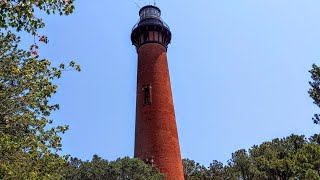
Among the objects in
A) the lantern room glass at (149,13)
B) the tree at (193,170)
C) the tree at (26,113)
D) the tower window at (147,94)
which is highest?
the lantern room glass at (149,13)

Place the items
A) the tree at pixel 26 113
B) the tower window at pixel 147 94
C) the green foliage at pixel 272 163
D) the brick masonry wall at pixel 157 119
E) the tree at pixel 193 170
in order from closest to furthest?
the tree at pixel 26 113 < the green foliage at pixel 272 163 < the brick masonry wall at pixel 157 119 < the tower window at pixel 147 94 < the tree at pixel 193 170

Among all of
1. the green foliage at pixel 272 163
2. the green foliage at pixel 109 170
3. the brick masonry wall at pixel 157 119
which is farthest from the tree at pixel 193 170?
the green foliage at pixel 109 170

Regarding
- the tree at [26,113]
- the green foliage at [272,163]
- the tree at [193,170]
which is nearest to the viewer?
the tree at [26,113]

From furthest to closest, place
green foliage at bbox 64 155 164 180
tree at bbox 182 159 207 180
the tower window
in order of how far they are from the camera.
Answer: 1. tree at bbox 182 159 207 180
2. the tower window
3. green foliage at bbox 64 155 164 180

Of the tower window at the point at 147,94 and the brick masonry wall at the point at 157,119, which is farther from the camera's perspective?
the tower window at the point at 147,94

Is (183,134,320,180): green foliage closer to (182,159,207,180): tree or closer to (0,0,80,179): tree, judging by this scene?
(182,159,207,180): tree

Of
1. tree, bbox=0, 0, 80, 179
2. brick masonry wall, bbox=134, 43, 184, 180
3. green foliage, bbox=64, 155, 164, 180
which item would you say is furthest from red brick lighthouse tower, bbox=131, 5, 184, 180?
tree, bbox=0, 0, 80, 179

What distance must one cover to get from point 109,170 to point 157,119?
769 centimetres

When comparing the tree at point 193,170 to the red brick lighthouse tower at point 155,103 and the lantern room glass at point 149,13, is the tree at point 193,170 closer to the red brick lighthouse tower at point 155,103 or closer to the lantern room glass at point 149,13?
the red brick lighthouse tower at point 155,103

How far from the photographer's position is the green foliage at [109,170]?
78.3ft

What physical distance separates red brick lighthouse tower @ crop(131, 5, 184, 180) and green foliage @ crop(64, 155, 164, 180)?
3.77 m

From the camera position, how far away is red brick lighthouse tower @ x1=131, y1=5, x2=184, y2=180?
29297 mm

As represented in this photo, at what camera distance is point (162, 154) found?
29141mm

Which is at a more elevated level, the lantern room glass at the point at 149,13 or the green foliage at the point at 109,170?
the lantern room glass at the point at 149,13
